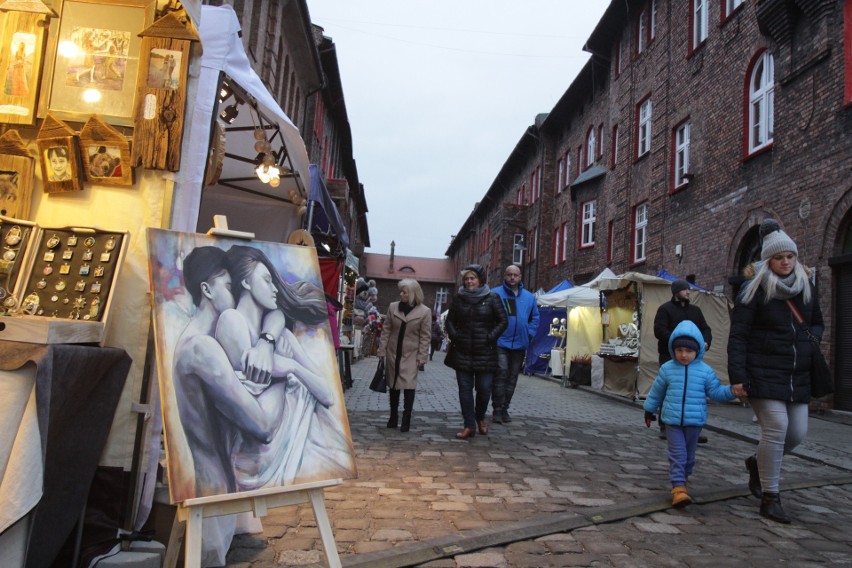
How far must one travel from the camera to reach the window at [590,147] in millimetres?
24264

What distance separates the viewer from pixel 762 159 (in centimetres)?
1233

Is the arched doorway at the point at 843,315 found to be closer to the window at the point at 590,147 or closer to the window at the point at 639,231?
the window at the point at 639,231

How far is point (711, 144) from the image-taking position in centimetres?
1454

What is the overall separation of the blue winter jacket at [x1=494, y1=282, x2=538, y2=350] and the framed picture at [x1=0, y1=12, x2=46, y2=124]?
5598 millimetres

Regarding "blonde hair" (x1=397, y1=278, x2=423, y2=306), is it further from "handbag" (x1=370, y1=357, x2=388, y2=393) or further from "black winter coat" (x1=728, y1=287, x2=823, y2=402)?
"black winter coat" (x1=728, y1=287, x2=823, y2=402)

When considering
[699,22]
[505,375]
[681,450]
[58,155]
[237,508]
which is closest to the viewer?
[237,508]

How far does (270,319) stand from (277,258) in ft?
1.16

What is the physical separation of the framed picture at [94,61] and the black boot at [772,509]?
474 cm

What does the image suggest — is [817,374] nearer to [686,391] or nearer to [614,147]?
[686,391]

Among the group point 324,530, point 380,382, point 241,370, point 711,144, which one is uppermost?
point 711,144

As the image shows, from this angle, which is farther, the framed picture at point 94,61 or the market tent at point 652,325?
the market tent at point 652,325

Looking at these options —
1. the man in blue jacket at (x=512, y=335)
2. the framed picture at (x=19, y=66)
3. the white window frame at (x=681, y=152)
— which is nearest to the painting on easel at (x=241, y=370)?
the framed picture at (x=19, y=66)

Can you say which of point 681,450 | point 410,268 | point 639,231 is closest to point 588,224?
point 639,231

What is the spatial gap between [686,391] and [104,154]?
421cm
